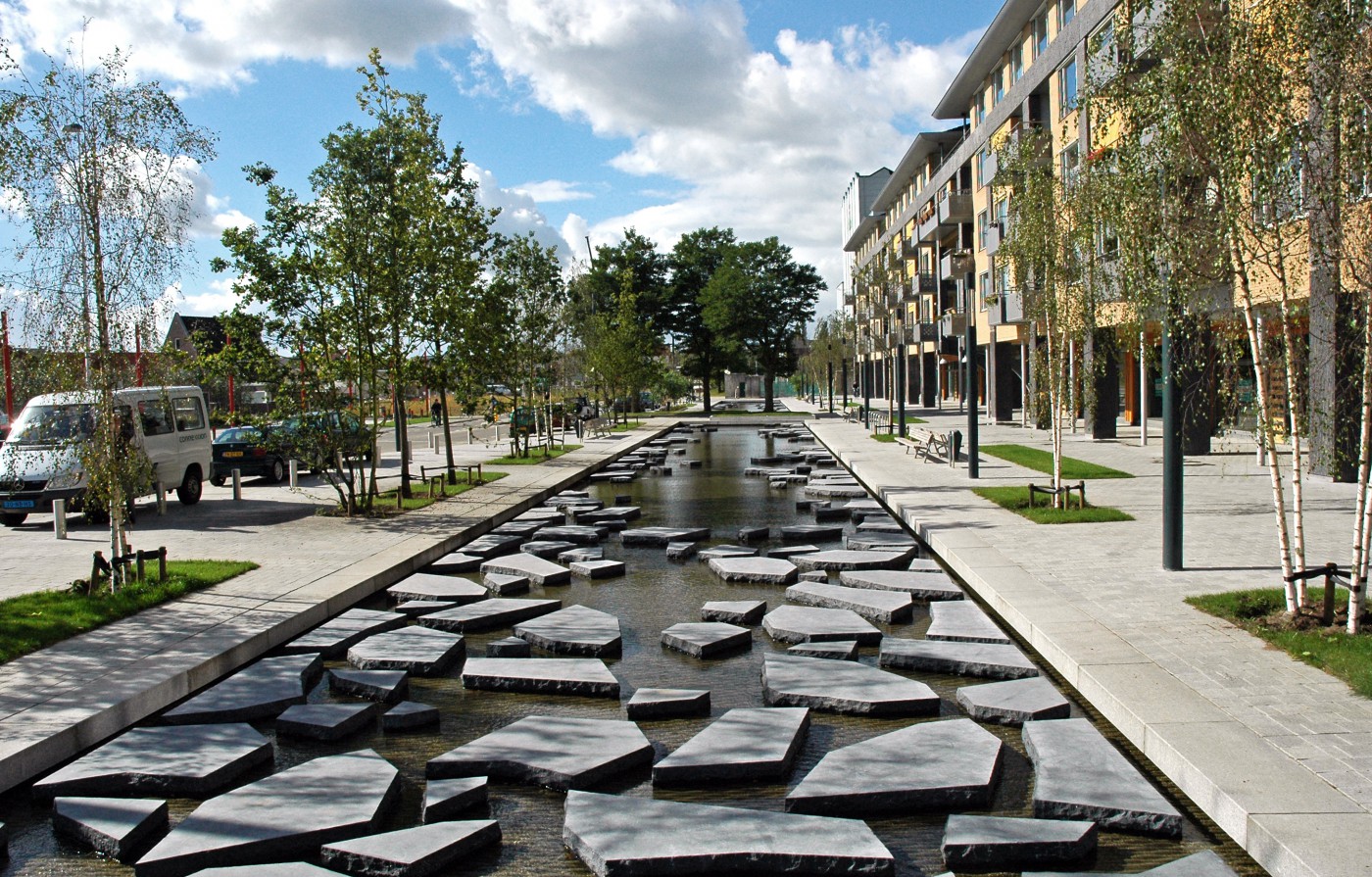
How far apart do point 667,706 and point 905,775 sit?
171 centimetres

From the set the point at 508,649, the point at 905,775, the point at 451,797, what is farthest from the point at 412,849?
the point at 508,649

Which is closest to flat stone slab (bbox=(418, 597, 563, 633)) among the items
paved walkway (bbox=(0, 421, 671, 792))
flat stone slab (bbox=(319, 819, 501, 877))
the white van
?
paved walkway (bbox=(0, 421, 671, 792))

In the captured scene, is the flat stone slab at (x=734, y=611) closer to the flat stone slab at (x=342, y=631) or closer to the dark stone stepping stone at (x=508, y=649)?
the dark stone stepping stone at (x=508, y=649)

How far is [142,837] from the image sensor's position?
4.90 meters

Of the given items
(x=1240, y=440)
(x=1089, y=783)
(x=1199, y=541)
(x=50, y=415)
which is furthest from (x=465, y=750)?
(x=1240, y=440)

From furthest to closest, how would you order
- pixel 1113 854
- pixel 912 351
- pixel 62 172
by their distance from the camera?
pixel 912 351 < pixel 62 172 < pixel 1113 854

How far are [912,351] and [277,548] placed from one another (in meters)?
60.6

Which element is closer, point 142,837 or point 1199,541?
point 142,837

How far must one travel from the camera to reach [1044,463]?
2119 cm

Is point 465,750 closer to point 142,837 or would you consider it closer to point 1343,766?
point 142,837

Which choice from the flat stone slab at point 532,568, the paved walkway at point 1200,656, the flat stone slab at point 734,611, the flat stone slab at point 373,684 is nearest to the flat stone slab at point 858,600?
the flat stone slab at point 734,611

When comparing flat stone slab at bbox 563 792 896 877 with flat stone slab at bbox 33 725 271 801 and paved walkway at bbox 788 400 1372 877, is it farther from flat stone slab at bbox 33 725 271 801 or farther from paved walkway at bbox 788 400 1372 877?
flat stone slab at bbox 33 725 271 801

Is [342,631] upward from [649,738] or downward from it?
upward

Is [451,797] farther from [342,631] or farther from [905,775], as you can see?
[342,631]
